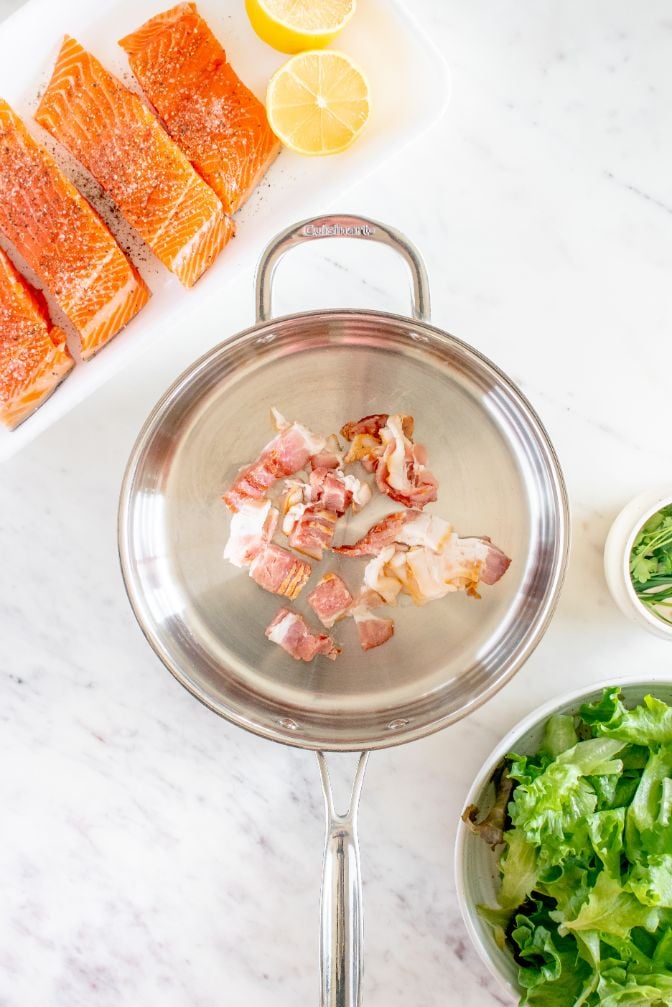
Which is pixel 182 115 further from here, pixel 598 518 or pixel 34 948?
pixel 34 948

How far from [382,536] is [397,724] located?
30 cm

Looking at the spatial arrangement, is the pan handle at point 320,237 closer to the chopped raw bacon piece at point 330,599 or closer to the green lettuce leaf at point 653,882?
the chopped raw bacon piece at point 330,599

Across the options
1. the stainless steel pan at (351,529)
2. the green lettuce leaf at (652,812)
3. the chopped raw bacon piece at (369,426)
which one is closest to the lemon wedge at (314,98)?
the stainless steel pan at (351,529)

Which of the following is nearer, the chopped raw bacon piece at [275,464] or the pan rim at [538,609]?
the pan rim at [538,609]

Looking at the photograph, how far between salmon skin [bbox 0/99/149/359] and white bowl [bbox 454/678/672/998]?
0.88 m

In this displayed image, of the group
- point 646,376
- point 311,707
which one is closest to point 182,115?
point 646,376

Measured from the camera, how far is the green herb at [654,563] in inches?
49.5

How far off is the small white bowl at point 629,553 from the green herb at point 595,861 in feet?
0.41

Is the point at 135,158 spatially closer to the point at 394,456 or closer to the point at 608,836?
the point at 394,456

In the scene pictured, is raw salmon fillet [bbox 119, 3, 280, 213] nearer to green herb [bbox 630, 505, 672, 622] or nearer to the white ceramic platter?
the white ceramic platter

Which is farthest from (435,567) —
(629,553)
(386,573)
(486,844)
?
(486,844)

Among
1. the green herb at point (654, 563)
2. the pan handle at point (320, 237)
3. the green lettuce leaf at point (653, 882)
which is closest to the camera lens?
the green lettuce leaf at point (653, 882)

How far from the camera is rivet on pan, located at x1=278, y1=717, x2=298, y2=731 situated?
1.29 metres

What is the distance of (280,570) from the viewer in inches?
51.1
